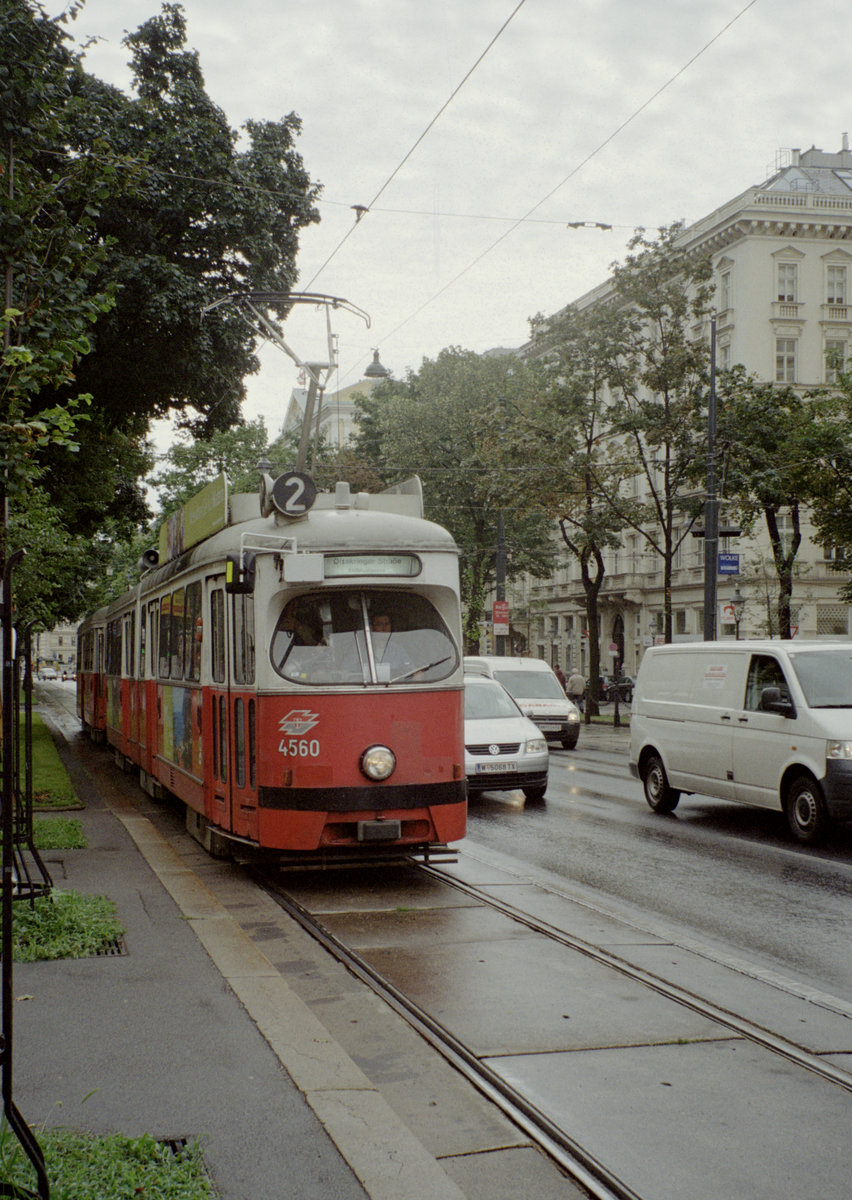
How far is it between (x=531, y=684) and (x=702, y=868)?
14.8 m

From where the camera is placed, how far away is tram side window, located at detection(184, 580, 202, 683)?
11.5 metres

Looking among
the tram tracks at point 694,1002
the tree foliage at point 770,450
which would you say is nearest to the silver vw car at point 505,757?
the tram tracks at point 694,1002

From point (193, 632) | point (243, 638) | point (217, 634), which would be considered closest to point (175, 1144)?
point (243, 638)

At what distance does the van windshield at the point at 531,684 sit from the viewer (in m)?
25.3

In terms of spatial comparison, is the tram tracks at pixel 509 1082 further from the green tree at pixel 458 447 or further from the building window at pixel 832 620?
the building window at pixel 832 620

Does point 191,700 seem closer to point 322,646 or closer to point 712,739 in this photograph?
point 322,646

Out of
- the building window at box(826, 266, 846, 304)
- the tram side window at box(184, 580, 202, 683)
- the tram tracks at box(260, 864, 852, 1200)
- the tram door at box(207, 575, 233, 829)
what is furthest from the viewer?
the building window at box(826, 266, 846, 304)

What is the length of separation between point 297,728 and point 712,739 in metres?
6.00

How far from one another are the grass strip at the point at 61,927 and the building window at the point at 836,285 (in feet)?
171

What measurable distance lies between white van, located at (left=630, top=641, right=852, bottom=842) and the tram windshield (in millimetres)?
4162

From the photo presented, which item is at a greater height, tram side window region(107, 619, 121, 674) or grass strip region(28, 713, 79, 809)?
tram side window region(107, 619, 121, 674)

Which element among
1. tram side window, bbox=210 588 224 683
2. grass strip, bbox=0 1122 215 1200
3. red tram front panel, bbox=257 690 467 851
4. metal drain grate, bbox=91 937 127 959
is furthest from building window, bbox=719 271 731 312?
grass strip, bbox=0 1122 215 1200

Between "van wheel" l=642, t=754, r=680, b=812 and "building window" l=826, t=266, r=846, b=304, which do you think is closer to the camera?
"van wheel" l=642, t=754, r=680, b=812

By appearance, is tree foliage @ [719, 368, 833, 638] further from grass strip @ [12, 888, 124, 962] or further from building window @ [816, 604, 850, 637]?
grass strip @ [12, 888, 124, 962]
